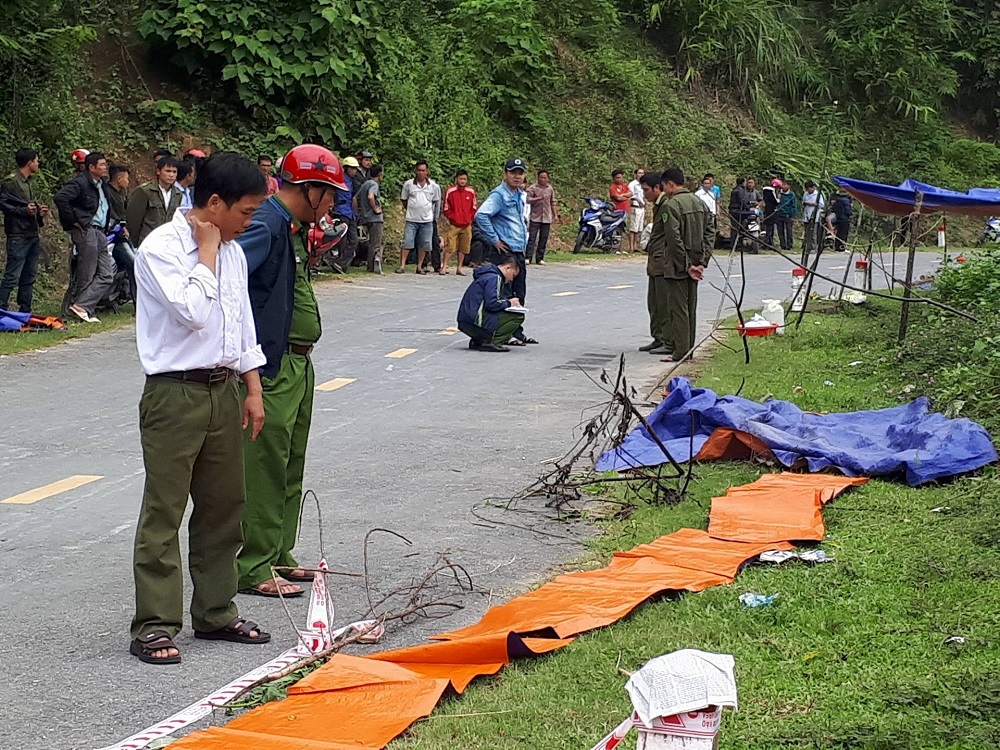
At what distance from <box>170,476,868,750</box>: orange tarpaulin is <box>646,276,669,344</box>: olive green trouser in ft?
22.5

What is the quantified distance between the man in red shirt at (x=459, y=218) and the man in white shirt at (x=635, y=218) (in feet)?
23.3

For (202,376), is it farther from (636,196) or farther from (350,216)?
(636,196)

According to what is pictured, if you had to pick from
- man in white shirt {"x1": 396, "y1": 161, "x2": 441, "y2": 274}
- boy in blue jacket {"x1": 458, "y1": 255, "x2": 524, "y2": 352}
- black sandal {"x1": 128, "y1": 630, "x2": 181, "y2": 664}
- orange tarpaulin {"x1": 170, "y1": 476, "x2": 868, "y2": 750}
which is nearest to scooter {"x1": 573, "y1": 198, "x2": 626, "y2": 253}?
man in white shirt {"x1": 396, "y1": 161, "x2": 441, "y2": 274}

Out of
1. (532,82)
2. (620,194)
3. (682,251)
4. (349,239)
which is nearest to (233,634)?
(682,251)

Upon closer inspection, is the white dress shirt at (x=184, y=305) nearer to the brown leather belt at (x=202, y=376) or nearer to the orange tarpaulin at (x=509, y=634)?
the brown leather belt at (x=202, y=376)

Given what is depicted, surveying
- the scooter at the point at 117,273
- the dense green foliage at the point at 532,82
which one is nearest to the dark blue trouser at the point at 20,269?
the scooter at the point at 117,273

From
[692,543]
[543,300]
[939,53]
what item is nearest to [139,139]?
[543,300]

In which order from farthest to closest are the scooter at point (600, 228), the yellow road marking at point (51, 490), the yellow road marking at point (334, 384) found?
the scooter at point (600, 228) < the yellow road marking at point (334, 384) < the yellow road marking at point (51, 490)

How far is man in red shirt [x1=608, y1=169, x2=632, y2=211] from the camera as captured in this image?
30.5 meters

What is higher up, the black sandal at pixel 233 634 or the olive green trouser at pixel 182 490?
the olive green trouser at pixel 182 490

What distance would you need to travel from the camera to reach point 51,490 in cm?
814

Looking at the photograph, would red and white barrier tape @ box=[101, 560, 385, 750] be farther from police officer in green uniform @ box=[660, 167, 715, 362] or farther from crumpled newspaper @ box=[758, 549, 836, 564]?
police officer in green uniform @ box=[660, 167, 715, 362]

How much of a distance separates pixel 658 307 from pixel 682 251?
870 mm

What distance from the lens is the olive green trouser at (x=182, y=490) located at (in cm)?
530
